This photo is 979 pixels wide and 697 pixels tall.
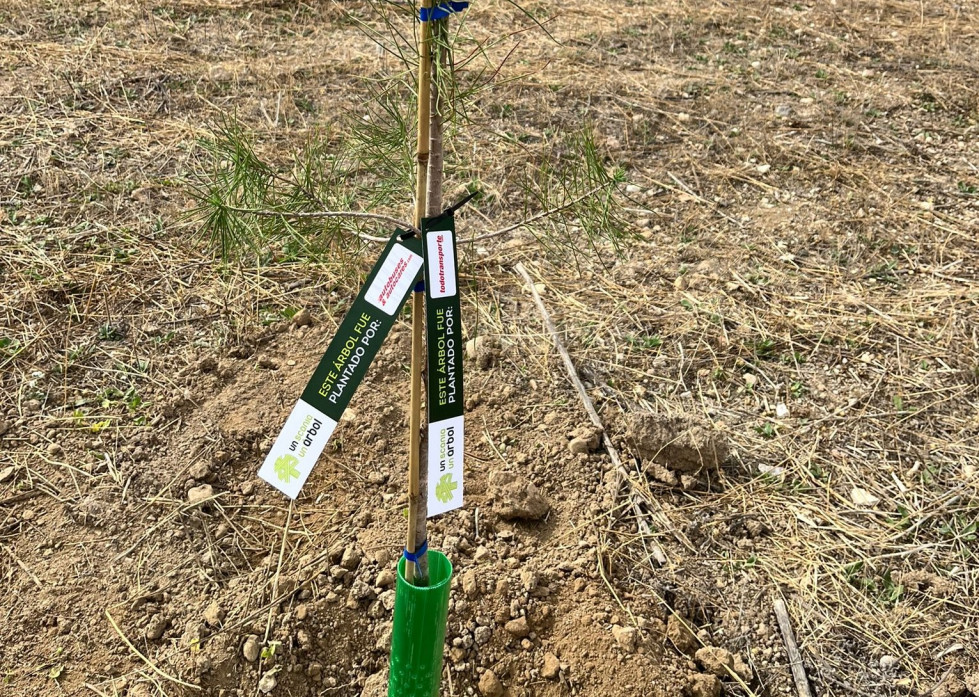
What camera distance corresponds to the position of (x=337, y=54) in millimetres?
4328

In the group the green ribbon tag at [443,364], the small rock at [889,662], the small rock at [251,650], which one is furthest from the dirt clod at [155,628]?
the small rock at [889,662]

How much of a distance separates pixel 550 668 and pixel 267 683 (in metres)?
0.60

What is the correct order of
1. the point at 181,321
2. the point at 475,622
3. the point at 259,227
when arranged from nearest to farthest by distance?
1. the point at 259,227
2. the point at 475,622
3. the point at 181,321

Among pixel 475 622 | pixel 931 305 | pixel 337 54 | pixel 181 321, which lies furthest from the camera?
pixel 337 54

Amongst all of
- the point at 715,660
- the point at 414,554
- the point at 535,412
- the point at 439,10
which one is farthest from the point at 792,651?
the point at 439,10

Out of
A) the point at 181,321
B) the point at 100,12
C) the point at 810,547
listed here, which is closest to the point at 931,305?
the point at 810,547

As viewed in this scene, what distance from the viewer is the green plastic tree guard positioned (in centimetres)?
136

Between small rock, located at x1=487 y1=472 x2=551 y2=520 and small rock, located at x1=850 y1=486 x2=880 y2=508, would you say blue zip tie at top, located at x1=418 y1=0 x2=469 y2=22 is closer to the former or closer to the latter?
small rock, located at x1=487 y1=472 x2=551 y2=520

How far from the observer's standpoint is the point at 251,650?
1.75 meters

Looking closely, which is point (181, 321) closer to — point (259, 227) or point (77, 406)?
point (77, 406)

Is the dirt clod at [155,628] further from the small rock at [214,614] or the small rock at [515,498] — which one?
the small rock at [515,498]

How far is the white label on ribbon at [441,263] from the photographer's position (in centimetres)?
114

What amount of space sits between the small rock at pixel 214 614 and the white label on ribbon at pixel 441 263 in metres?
1.07

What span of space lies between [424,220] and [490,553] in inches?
42.5
